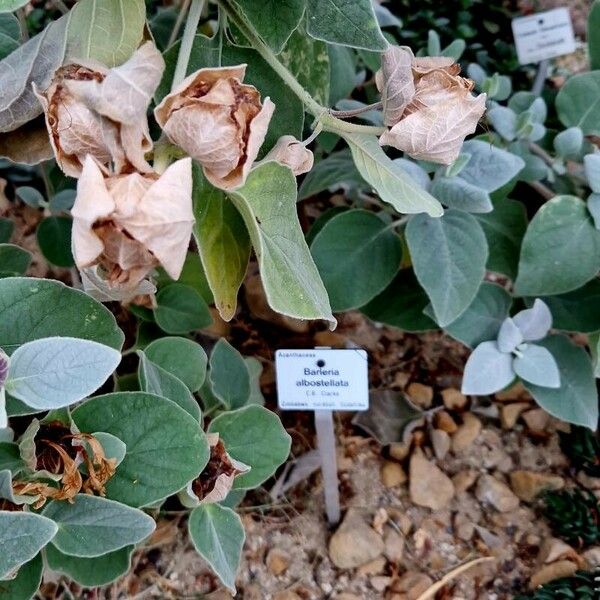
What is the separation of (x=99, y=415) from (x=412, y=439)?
21.6 inches

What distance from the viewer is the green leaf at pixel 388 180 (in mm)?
591

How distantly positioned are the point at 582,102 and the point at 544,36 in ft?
0.75

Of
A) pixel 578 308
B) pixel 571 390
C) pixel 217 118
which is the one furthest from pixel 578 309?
pixel 217 118

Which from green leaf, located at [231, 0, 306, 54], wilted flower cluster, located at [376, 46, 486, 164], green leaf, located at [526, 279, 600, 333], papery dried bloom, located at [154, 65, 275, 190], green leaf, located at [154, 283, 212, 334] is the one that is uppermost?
green leaf, located at [231, 0, 306, 54]

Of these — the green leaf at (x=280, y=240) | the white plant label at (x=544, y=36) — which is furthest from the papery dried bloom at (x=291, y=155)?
the white plant label at (x=544, y=36)

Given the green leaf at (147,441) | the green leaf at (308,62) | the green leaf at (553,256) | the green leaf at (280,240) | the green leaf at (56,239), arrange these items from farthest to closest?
the green leaf at (56,239) < the green leaf at (553,256) < the green leaf at (308,62) < the green leaf at (147,441) < the green leaf at (280,240)

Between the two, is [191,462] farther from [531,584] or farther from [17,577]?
[531,584]

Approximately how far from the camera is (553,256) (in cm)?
88

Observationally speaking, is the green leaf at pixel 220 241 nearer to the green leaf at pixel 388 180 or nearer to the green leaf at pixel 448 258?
the green leaf at pixel 388 180

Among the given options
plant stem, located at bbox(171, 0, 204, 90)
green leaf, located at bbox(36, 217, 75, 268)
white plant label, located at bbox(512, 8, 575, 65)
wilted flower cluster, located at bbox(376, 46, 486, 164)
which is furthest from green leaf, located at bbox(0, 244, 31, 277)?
white plant label, located at bbox(512, 8, 575, 65)

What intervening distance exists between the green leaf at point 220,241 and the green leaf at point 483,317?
1.29ft

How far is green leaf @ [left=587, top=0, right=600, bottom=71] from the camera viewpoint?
37.6 inches

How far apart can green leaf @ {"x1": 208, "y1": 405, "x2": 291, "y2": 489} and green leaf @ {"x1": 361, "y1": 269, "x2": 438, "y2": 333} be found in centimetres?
26

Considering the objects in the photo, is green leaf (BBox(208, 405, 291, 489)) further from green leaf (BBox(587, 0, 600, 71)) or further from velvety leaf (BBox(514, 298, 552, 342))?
green leaf (BBox(587, 0, 600, 71))
